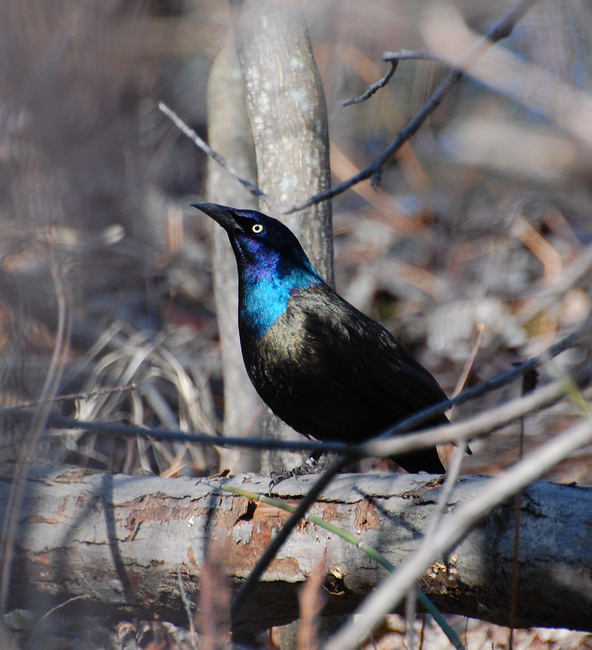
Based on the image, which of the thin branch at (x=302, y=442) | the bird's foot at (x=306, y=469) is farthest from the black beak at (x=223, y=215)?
the thin branch at (x=302, y=442)

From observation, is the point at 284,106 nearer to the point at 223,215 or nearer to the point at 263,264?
the point at 223,215

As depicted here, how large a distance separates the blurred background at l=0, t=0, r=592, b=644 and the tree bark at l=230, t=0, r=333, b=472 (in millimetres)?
176

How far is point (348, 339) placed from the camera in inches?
122

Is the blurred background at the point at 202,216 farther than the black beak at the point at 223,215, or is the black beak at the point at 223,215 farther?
the black beak at the point at 223,215

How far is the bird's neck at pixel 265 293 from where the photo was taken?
9.96ft

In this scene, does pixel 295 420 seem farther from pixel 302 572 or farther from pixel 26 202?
pixel 26 202

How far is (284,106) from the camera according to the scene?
3.25 metres

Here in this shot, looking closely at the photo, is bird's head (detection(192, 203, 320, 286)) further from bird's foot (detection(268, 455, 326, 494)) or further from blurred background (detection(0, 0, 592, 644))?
bird's foot (detection(268, 455, 326, 494))

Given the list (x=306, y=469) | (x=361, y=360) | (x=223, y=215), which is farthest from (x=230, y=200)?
(x=306, y=469)

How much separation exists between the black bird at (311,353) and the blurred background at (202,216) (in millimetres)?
643

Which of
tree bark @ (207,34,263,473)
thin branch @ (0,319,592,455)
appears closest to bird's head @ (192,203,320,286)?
tree bark @ (207,34,263,473)

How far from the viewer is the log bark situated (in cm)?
202

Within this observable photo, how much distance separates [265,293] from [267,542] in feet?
3.64

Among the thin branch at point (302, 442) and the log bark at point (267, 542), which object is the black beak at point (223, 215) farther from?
the thin branch at point (302, 442)
